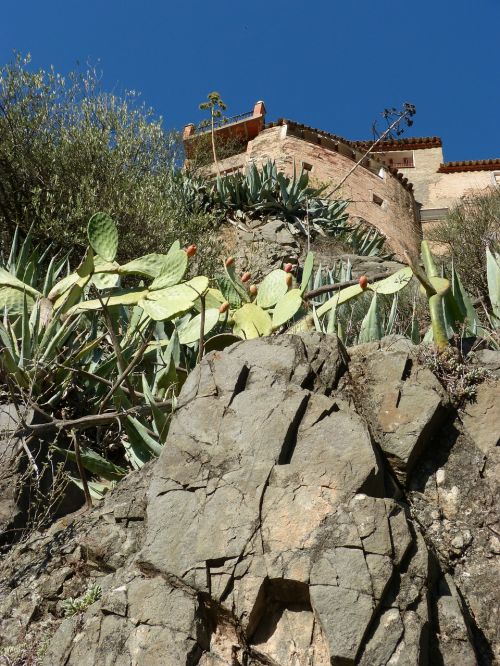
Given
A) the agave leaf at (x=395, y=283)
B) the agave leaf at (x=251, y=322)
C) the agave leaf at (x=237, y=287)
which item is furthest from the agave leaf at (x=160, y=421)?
the agave leaf at (x=395, y=283)

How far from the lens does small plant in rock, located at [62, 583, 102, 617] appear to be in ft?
12.6

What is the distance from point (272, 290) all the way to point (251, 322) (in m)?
0.38

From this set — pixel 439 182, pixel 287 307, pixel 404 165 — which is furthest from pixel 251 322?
pixel 404 165

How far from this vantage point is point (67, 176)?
37.4ft

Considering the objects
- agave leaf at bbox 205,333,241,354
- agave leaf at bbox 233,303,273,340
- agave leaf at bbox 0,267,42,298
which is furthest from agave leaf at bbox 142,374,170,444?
agave leaf at bbox 0,267,42,298

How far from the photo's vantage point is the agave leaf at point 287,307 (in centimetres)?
568

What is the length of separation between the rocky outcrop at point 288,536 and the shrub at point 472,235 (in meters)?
6.85

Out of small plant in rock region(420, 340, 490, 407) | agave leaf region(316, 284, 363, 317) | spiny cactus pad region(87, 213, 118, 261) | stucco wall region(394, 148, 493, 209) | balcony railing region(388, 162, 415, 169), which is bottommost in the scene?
small plant in rock region(420, 340, 490, 407)

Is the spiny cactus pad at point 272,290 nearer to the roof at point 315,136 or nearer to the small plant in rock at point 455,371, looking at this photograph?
Result: the small plant in rock at point 455,371

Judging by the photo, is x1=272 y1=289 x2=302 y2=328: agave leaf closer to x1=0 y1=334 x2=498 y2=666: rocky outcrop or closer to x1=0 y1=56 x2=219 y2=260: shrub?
x1=0 y1=334 x2=498 y2=666: rocky outcrop

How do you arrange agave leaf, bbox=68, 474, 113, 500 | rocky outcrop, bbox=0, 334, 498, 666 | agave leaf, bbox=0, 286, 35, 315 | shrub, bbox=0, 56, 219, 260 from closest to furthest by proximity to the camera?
1. rocky outcrop, bbox=0, 334, 498, 666
2. agave leaf, bbox=68, 474, 113, 500
3. agave leaf, bbox=0, 286, 35, 315
4. shrub, bbox=0, 56, 219, 260

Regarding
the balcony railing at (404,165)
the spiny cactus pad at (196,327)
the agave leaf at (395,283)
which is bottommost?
the spiny cactus pad at (196,327)

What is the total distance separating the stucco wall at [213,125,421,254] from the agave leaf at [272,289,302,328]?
12.2 meters

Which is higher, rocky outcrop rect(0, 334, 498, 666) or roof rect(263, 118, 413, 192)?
roof rect(263, 118, 413, 192)
